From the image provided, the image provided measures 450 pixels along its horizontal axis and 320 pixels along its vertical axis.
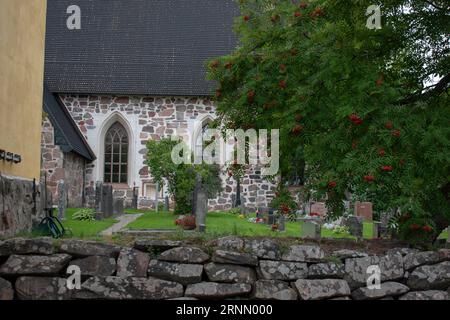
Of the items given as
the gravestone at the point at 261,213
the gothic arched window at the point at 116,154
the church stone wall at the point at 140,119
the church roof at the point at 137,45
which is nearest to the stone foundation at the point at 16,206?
the gravestone at the point at 261,213

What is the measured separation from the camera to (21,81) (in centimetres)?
1028

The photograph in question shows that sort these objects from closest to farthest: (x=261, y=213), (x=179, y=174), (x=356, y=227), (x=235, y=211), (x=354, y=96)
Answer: (x=354, y=96), (x=356, y=227), (x=261, y=213), (x=179, y=174), (x=235, y=211)

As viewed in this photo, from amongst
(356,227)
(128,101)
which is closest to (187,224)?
(356,227)

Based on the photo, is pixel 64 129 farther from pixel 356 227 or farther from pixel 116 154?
pixel 356 227

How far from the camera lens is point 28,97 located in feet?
35.6

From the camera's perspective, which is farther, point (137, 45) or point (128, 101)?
point (137, 45)

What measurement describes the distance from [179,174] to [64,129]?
5485 millimetres

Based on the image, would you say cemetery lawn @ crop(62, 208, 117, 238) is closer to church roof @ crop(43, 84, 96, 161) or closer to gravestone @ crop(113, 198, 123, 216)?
gravestone @ crop(113, 198, 123, 216)

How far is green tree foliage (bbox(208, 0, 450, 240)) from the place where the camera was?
486cm

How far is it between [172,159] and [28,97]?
8.38m

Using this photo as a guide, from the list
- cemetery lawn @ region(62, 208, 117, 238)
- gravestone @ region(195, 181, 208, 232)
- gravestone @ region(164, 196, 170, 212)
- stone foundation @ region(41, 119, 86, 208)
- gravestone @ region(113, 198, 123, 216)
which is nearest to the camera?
cemetery lawn @ region(62, 208, 117, 238)

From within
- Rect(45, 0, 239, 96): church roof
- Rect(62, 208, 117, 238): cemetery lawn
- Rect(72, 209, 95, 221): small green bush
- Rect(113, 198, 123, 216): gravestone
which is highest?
Rect(45, 0, 239, 96): church roof

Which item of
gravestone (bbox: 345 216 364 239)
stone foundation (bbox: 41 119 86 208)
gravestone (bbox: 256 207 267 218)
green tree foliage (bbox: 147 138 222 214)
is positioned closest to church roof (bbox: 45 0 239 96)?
stone foundation (bbox: 41 119 86 208)

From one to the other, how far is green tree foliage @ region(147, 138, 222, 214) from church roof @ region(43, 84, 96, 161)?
3251 mm
